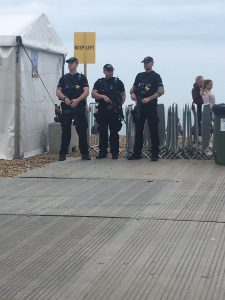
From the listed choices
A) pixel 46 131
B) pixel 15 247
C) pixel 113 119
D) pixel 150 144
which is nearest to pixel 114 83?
pixel 113 119

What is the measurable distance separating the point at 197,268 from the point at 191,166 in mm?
6816

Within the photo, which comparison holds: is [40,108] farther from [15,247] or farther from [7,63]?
[15,247]

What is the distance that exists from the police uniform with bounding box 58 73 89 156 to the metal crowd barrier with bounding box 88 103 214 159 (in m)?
1.00

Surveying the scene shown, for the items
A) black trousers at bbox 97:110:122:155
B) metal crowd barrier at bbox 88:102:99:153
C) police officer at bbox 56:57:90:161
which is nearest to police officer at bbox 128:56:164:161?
black trousers at bbox 97:110:122:155

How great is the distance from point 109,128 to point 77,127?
640 millimetres

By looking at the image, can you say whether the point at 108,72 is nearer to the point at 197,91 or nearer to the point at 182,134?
the point at 182,134

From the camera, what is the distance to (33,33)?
48.1 ft

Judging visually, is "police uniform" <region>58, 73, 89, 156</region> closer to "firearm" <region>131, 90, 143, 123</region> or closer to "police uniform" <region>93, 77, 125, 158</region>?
"police uniform" <region>93, 77, 125, 158</region>

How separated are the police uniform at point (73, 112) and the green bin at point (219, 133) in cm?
260

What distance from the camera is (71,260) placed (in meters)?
6.44

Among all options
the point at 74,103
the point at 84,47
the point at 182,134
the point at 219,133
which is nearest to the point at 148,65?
the point at 74,103

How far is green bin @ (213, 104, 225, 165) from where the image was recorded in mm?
12906

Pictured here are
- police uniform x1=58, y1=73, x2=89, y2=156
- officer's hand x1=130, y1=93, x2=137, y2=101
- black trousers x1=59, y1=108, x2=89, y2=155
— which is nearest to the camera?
officer's hand x1=130, y1=93, x2=137, y2=101

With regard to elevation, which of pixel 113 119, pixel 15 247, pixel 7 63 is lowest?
pixel 15 247
